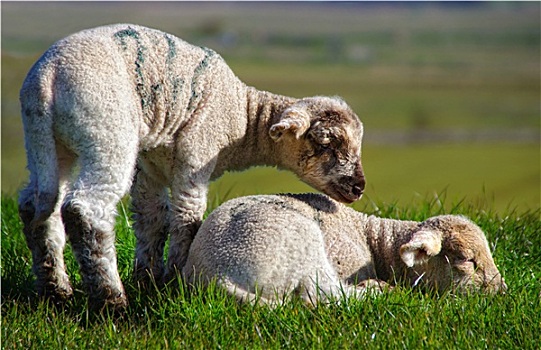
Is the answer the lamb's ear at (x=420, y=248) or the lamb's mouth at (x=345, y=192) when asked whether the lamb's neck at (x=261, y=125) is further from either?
the lamb's ear at (x=420, y=248)

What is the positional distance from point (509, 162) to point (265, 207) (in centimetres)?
4413

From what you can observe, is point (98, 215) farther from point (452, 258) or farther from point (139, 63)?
point (452, 258)

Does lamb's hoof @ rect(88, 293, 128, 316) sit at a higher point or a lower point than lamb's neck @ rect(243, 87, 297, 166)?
lower

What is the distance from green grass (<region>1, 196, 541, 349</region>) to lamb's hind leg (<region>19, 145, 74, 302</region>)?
13 centimetres

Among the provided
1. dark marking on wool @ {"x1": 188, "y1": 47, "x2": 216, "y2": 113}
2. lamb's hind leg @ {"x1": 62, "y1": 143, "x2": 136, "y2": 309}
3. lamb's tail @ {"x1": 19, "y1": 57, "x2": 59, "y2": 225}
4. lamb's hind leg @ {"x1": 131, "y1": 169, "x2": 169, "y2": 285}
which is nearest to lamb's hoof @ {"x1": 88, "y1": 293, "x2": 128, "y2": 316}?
lamb's hind leg @ {"x1": 62, "y1": 143, "x2": 136, "y2": 309}

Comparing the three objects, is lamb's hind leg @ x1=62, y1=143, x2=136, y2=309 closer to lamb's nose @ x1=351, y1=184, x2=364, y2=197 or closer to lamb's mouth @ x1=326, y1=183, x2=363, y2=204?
lamb's mouth @ x1=326, y1=183, x2=363, y2=204

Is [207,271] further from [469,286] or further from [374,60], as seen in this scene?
[374,60]

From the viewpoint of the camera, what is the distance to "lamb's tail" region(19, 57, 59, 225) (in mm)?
6383

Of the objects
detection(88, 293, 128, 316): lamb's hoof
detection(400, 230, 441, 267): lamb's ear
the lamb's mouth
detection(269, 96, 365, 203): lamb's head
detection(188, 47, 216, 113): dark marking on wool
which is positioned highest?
detection(188, 47, 216, 113): dark marking on wool

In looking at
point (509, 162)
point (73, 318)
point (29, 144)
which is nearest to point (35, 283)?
point (73, 318)

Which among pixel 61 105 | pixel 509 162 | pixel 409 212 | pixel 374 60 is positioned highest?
pixel 61 105

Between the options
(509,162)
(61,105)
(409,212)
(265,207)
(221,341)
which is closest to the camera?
(221,341)

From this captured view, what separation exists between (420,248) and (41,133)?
111 inches

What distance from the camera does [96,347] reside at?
5805 mm
